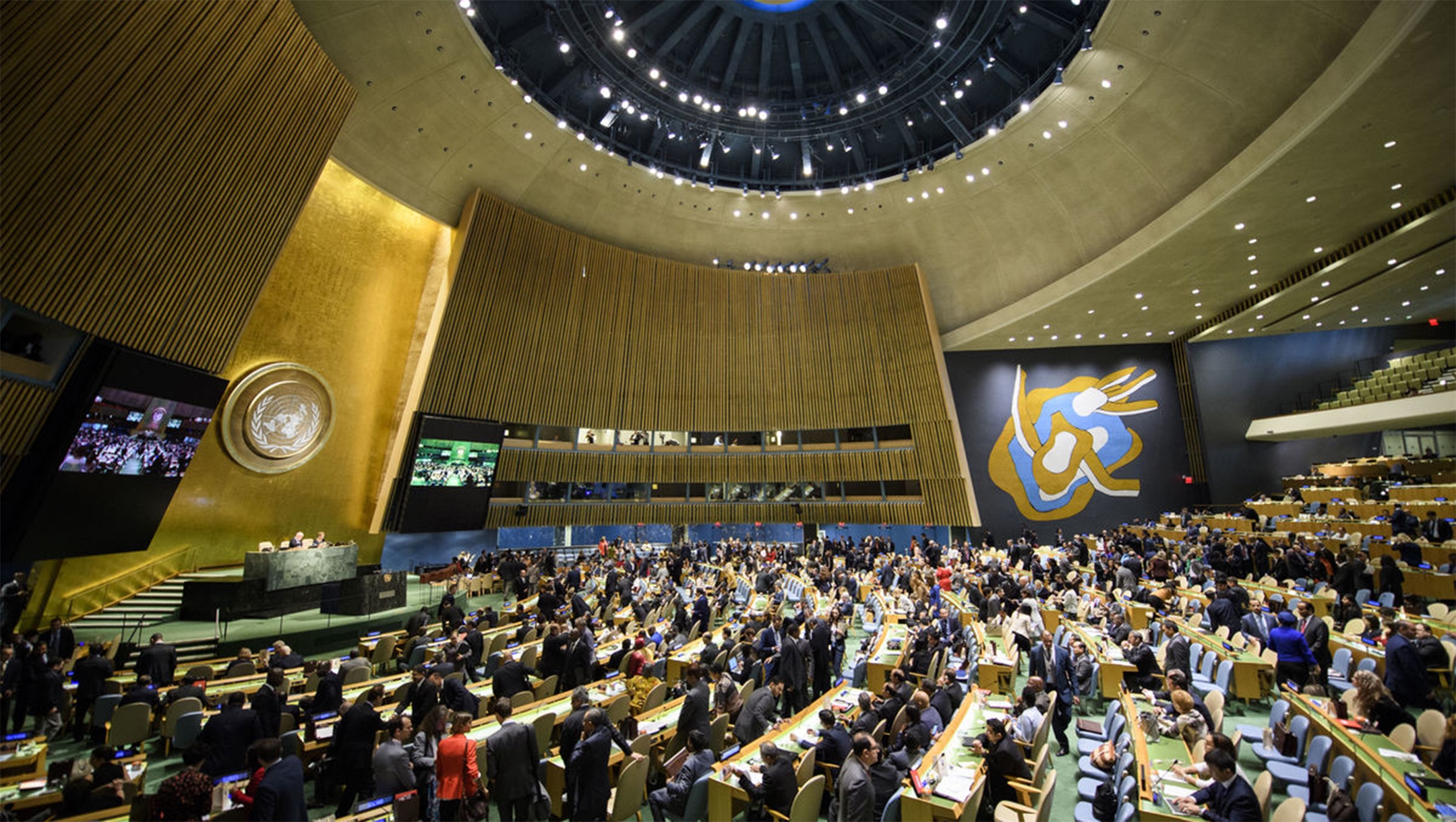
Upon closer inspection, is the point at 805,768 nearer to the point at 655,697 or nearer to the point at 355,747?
the point at 655,697

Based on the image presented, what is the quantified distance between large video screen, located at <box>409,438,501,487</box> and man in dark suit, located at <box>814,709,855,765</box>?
1473 cm

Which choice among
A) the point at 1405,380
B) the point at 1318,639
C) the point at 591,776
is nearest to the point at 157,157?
the point at 591,776

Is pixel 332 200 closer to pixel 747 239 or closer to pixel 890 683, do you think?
pixel 747 239

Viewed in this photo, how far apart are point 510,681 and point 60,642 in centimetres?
678

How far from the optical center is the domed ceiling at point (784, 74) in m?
15.4

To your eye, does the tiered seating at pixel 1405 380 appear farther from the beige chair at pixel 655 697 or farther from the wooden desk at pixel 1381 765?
the beige chair at pixel 655 697

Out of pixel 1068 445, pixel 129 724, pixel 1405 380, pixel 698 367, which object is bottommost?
pixel 129 724

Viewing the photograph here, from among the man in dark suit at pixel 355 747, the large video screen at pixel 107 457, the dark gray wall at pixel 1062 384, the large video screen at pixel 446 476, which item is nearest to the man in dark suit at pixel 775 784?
the man in dark suit at pixel 355 747

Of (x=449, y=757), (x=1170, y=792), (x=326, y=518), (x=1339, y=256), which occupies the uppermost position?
(x=1339, y=256)

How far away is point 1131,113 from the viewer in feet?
48.0

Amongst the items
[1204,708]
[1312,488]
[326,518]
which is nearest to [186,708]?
[1204,708]

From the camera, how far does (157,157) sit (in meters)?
9.16

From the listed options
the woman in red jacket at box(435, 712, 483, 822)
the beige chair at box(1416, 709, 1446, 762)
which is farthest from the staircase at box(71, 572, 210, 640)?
the beige chair at box(1416, 709, 1446, 762)

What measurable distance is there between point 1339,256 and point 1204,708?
15640 mm
